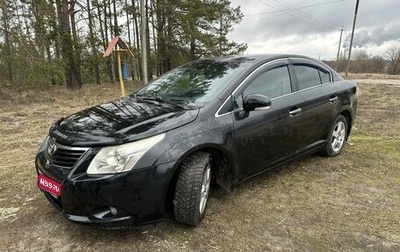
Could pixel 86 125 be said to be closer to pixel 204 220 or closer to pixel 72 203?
pixel 72 203

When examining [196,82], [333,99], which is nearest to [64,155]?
[196,82]

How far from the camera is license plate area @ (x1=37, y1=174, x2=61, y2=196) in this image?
2.27 meters

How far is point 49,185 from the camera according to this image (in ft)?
7.80

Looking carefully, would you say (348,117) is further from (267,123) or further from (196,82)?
(196,82)

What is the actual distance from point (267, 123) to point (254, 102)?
363mm

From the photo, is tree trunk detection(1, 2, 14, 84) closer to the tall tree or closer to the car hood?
the tall tree

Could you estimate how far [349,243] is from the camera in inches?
96.4

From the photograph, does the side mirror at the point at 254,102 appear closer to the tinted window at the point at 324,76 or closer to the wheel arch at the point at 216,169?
the wheel arch at the point at 216,169

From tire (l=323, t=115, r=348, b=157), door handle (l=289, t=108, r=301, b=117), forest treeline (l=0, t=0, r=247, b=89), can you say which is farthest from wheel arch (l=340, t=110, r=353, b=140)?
forest treeline (l=0, t=0, r=247, b=89)

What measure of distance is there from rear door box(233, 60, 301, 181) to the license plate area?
1.51 m

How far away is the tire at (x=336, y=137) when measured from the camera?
4181 mm

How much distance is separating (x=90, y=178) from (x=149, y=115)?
0.71m

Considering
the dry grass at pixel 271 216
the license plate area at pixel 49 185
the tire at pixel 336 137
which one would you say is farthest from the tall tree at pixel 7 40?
the tire at pixel 336 137

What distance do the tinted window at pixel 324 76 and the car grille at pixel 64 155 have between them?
3.19 meters
